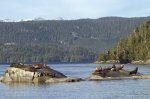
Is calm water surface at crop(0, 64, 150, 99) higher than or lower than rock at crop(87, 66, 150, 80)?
lower

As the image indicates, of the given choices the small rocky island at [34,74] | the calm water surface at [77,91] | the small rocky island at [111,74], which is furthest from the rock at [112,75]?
the calm water surface at [77,91]

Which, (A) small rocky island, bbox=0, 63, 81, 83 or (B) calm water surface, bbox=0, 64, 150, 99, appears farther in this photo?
(A) small rocky island, bbox=0, 63, 81, 83

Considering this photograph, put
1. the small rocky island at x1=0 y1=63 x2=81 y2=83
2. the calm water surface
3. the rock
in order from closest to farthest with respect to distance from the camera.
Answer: the calm water surface
the small rocky island at x1=0 y1=63 x2=81 y2=83
the rock

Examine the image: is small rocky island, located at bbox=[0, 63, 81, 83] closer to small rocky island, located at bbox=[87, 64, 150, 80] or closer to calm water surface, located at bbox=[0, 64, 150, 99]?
calm water surface, located at bbox=[0, 64, 150, 99]

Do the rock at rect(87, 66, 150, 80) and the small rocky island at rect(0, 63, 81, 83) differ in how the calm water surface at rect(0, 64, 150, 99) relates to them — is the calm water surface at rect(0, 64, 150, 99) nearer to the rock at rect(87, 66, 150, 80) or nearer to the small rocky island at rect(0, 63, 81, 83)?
the small rocky island at rect(0, 63, 81, 83)

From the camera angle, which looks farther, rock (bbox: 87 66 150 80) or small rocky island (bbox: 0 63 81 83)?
rock (bbox: 87 66 150 80)

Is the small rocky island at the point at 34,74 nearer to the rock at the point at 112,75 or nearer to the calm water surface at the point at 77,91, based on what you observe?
the calm water surface at the point at 77,91

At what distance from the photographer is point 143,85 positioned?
299 feet

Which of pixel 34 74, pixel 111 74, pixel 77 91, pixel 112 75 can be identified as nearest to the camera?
pixel 77 91

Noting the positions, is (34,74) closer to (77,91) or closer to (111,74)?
(111,74)

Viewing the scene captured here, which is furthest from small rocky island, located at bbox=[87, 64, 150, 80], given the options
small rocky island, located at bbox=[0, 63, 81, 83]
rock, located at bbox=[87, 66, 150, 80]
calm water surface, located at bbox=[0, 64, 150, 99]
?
calm water surface, located at bbox=[0, 64, 150, 99]

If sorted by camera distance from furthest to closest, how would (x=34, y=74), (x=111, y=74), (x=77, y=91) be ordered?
(x=111, y=74) → (x=34, y=74) → (x=77, y=91)

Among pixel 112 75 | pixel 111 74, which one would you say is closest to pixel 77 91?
pixel 112 75

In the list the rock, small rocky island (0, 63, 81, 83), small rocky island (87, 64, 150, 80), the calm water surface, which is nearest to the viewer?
the calm water surface
